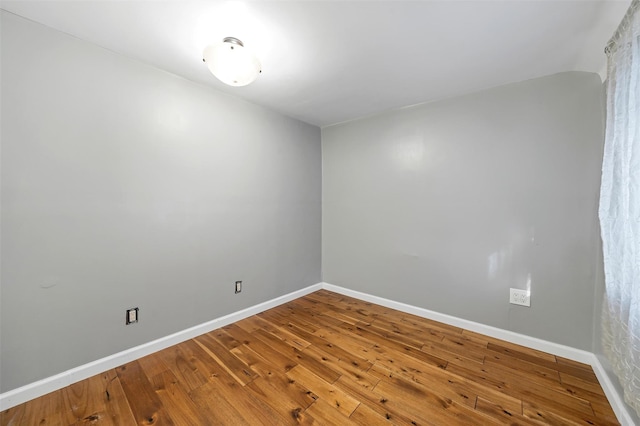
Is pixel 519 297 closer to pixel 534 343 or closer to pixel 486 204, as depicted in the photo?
pixel 534 343

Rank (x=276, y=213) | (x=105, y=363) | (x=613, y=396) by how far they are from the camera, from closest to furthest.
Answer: (x=613, y=396), (x=105, y=363), (x=276, y=213)

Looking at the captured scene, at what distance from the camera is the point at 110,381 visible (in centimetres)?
161

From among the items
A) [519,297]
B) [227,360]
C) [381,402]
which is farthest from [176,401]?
[519,297]

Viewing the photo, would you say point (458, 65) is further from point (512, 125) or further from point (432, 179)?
point (432, 179)

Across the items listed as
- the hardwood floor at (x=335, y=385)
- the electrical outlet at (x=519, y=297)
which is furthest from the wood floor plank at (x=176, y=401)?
the electrical outlet at (x=519, y=297)

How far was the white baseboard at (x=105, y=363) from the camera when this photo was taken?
141cm

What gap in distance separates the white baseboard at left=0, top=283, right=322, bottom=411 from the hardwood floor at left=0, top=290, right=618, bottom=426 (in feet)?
0.16

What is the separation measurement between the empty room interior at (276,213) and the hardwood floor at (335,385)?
1 centimetres

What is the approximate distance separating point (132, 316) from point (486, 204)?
10.2 ft

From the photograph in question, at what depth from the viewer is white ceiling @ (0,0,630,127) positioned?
1318 millimetres

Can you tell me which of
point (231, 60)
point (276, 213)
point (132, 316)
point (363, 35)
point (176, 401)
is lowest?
point (176, 401)

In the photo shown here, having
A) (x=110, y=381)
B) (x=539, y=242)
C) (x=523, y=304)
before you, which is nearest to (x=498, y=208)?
(x=539, y=242)

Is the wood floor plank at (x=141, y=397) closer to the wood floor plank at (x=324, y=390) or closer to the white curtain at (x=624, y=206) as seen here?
the wood floor plank at (x=324, y=390)

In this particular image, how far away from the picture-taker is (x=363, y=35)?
1.53m
